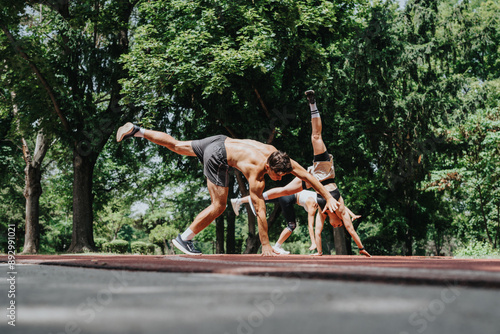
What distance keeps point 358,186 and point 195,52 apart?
28.4 ft

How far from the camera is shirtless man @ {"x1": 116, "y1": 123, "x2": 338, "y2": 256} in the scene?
641cm

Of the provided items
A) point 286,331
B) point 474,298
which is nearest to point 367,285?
point 474,298

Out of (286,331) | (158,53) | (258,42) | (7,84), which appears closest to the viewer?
(286,331)

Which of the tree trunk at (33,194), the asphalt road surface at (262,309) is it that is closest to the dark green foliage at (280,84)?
the tree trunk at (33,194)

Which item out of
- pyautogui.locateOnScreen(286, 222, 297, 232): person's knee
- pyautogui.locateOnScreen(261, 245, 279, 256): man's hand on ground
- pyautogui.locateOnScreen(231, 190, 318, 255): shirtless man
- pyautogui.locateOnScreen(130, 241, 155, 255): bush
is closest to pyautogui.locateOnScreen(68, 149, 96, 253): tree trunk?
pyautogui.locateOnScreen(231, 190, 318, 255): shirtless man

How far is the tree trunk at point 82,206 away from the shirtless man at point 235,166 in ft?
35.5

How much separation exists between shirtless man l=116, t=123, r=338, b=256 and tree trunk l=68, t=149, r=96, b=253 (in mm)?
10828

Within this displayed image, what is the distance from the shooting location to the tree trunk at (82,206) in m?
16.9

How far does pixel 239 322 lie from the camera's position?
147 cm

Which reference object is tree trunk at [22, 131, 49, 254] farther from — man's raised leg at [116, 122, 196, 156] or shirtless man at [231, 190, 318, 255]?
man's raised leg at [116, 122, 196, 156]

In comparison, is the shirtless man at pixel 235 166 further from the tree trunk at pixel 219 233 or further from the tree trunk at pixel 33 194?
the tree trunk at pixel 219 233

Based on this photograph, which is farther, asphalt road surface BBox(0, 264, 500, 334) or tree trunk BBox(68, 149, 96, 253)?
tree trunk BBox(68, 149, 96, 253)

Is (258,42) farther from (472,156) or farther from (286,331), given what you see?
(286,331)

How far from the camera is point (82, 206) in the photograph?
17.4m
